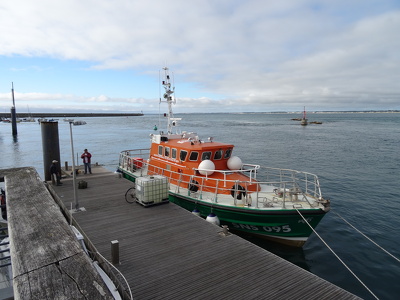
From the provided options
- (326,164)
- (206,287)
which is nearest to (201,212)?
(206,287)

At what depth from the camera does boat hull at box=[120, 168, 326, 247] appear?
930 centimetres

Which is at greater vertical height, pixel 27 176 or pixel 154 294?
pixel 27 176

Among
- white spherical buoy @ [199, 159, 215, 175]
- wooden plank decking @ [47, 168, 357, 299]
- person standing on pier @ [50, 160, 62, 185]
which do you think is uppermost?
white spherical buoy @ [199, 159, 215, 175]

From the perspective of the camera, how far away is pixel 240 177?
11820mm

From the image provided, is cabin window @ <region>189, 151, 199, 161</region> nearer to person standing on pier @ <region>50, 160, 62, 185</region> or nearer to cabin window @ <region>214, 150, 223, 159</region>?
cabin window @ <region>214, 150, 223, 159</region>

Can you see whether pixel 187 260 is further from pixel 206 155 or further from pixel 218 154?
pixel 218 154

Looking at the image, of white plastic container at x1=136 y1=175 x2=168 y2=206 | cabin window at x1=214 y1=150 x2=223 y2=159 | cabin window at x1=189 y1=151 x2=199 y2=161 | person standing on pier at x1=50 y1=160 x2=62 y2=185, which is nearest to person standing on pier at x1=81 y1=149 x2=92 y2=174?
person standing on pier at x1=50 y1=160 x2=62 y2=185

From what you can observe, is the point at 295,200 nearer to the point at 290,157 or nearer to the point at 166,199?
the point at 166,199

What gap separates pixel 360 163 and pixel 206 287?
25612 millimetres

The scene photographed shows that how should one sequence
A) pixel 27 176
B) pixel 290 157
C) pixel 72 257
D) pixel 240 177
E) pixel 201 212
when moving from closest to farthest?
pixel 72 257, pixel 27 176, pixel 201 212, pixel 240 177, pixel 290 157

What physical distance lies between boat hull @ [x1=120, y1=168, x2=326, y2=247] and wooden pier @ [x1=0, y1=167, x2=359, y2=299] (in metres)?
1.72

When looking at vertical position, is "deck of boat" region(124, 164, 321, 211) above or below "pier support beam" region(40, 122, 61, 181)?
below

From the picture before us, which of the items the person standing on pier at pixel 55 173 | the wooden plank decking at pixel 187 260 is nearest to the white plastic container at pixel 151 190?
the wooden plank decking at pixel 187 260

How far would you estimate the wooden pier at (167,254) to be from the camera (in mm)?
Answer: 4484
